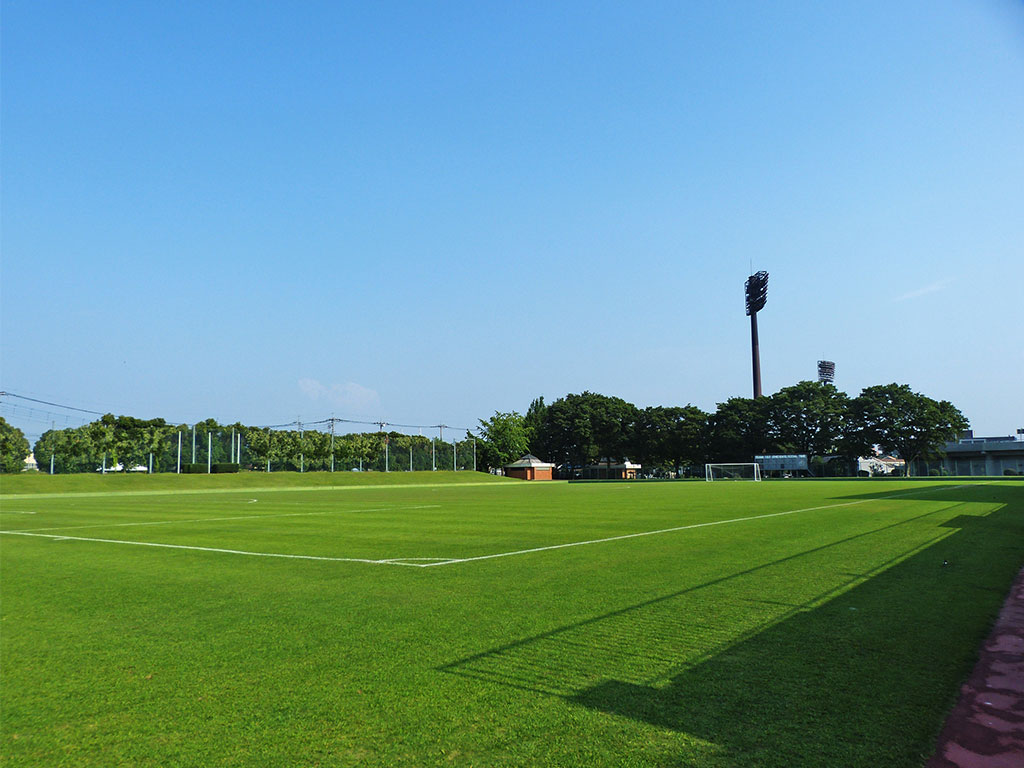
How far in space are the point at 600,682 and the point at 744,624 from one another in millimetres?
1935

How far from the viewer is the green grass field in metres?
3.24

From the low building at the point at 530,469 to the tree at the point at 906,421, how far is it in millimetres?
41181

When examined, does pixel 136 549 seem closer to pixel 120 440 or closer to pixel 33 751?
pixel 33 751

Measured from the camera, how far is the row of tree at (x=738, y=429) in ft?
253

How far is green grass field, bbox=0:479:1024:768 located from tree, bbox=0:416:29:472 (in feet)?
191

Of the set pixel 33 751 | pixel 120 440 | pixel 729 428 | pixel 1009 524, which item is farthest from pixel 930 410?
pixel 33 751

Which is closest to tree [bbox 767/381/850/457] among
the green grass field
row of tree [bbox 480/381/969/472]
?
row of tree [bbox 480/381/969/472]

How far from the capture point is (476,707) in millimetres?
3674

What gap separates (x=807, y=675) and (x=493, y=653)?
2030 mm

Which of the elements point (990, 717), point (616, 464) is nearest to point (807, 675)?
point (990, 717)

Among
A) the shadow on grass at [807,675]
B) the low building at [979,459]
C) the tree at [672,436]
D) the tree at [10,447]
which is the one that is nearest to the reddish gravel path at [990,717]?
the shadow on grass at [807,675]

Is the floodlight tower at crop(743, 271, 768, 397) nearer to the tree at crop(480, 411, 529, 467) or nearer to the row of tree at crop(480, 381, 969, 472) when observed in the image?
the row of tree at crop(480, 381, 969, 472)

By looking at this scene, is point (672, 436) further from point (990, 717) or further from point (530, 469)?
point (990, 717)

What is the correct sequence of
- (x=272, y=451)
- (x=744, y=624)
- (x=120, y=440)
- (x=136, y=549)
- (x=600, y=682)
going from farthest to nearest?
(x=272, y=451) < (x=120, y=440) < (x=136, y=549) < (x=744, y=624) < (x=600, y=682)
